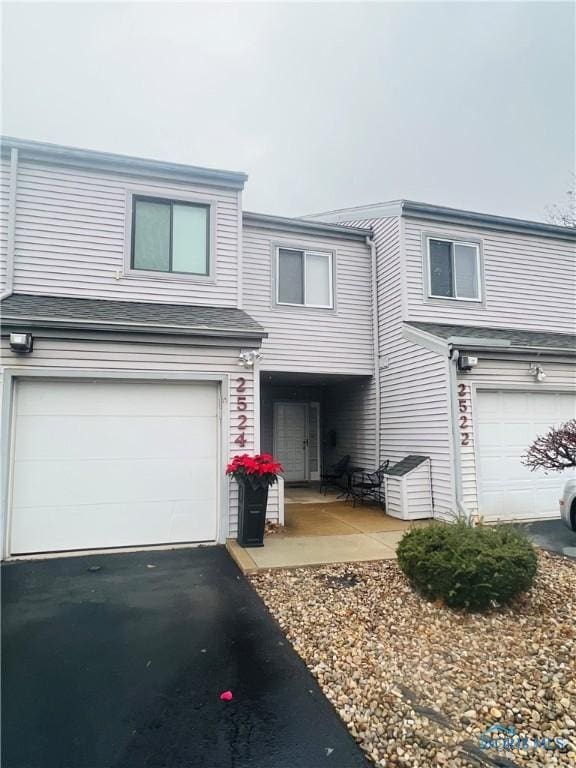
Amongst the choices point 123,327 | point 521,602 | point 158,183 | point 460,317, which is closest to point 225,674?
point 521,602

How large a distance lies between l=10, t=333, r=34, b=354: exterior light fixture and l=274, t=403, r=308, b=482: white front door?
670 centimetres

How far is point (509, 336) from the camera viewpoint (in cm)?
863

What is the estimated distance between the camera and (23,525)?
552 cm

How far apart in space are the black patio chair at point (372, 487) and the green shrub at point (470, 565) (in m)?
4.36

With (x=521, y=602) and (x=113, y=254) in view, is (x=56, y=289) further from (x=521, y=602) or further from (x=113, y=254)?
(x=521, y=602)

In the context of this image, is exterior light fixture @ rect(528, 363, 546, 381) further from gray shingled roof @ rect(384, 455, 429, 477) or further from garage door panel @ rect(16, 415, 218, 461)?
garage door panel @ rect(16, 415, 218, 461)

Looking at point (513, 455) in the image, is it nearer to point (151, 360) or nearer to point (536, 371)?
point (536, 371)

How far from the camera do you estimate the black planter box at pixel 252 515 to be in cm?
573

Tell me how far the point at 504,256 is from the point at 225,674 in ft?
31.8

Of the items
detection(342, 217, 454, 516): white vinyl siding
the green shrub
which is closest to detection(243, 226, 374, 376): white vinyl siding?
detection(342, 217, 454, 516): white vinyl siding

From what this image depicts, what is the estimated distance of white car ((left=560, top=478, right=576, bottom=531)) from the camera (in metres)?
6.07

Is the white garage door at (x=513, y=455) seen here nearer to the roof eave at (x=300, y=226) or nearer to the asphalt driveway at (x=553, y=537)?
the asphalt driveway at (x=553, y=537)

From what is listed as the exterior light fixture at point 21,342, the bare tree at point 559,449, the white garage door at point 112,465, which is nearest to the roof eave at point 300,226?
the white garage door at point 112,465

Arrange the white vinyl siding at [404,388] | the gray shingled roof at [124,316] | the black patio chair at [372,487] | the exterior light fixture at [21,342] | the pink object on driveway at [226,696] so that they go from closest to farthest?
1. the pink object on driveway at [226,696]
2. the exterior light fixture at [21,342]
3. the gray shingled roof at [124,316]
4. the white vinyl siding at [404,388]
5. the black patio chair at [372,487]
